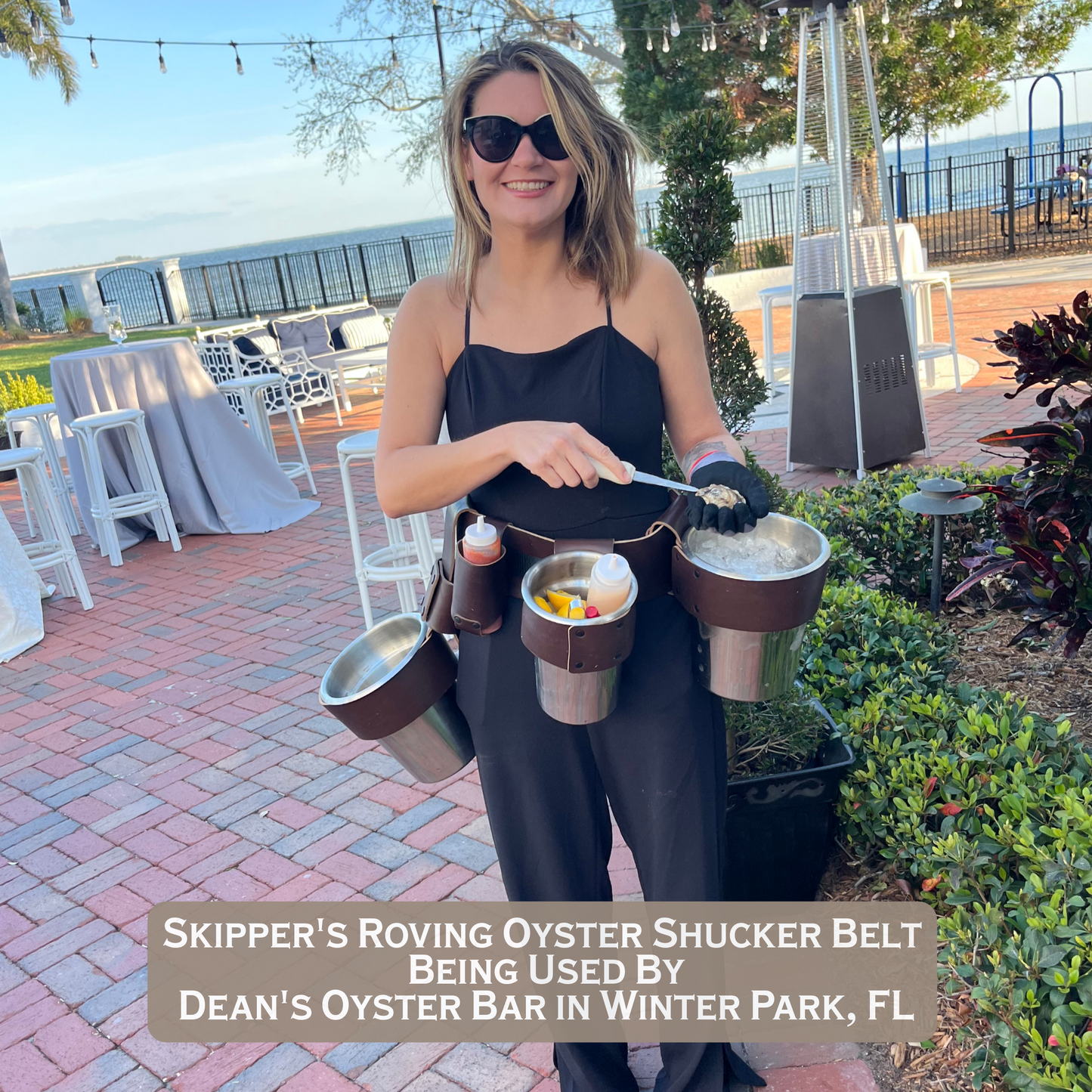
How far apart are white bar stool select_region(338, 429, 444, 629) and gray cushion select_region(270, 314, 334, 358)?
277 inches

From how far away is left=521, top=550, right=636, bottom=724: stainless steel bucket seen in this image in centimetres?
137

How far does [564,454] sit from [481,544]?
202 mm

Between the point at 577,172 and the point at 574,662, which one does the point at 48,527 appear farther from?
the point at 574,662

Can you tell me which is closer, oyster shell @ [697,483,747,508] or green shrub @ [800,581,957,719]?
oyster shell @ [697,483,747,508]

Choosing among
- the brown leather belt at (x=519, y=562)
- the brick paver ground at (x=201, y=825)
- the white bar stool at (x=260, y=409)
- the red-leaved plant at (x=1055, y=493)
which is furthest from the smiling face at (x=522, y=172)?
the white bar stool at (x=260, y=409)

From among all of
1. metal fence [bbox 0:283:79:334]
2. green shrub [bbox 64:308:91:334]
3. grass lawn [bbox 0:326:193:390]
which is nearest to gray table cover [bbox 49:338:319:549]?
grass lawn [bbox 0:326:193:390]

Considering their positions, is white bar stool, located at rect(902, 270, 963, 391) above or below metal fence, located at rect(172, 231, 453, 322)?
below

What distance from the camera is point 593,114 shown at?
1599 mm

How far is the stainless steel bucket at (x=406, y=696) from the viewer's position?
5.35ft

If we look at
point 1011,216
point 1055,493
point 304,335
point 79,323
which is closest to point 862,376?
point 1055,493

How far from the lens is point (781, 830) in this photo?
2.16 meters

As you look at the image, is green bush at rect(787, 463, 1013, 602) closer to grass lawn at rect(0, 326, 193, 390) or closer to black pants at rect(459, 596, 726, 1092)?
black pants at rect(459, 596, 726, 1092)

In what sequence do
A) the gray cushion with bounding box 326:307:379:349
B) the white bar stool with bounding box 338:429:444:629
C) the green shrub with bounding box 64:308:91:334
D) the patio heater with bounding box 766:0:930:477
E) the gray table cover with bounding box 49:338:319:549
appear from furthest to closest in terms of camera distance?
the green shrub with bounding box 64:308:91:334 → the gray cushion with bounding box 326:307:379:349 → the gray table cover with bounding box 49:338:319:549 → the patio heater with bounding box 766:0:930:477 → the white bar stool with bounding box 338:429:444:629

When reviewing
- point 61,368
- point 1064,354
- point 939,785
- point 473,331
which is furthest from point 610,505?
point 61,368
